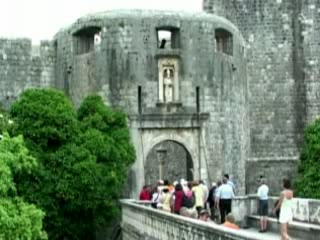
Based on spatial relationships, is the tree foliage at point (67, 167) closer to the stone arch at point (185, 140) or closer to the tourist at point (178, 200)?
the stone arch at point (185, 140)

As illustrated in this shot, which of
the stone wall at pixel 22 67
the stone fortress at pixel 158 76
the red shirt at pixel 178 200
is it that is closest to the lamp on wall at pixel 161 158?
the stone fortress at pixel 158 76

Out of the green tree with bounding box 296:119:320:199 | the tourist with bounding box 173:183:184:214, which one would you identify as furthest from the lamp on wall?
the tourist with bounding box 173:183:184:214

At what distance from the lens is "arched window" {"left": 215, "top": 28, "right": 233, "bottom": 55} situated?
28.9 m

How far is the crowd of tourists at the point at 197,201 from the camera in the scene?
20000 mm

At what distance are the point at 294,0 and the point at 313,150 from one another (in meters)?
6.41

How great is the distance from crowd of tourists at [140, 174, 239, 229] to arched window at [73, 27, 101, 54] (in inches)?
270

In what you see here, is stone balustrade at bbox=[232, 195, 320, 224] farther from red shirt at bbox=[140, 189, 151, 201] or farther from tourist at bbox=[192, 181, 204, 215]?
red shirt at bbox=[140, 189, 151, 201]

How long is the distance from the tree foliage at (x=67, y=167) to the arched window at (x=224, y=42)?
560 cm

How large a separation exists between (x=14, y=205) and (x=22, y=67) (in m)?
12.5

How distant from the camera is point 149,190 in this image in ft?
84.0

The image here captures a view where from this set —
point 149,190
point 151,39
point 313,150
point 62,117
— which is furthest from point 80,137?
point 313,150

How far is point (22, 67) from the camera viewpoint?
30234 mm

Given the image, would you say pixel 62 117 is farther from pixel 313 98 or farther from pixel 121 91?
pixel 313 98

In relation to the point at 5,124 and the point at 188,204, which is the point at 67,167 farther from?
the point at 188,204
